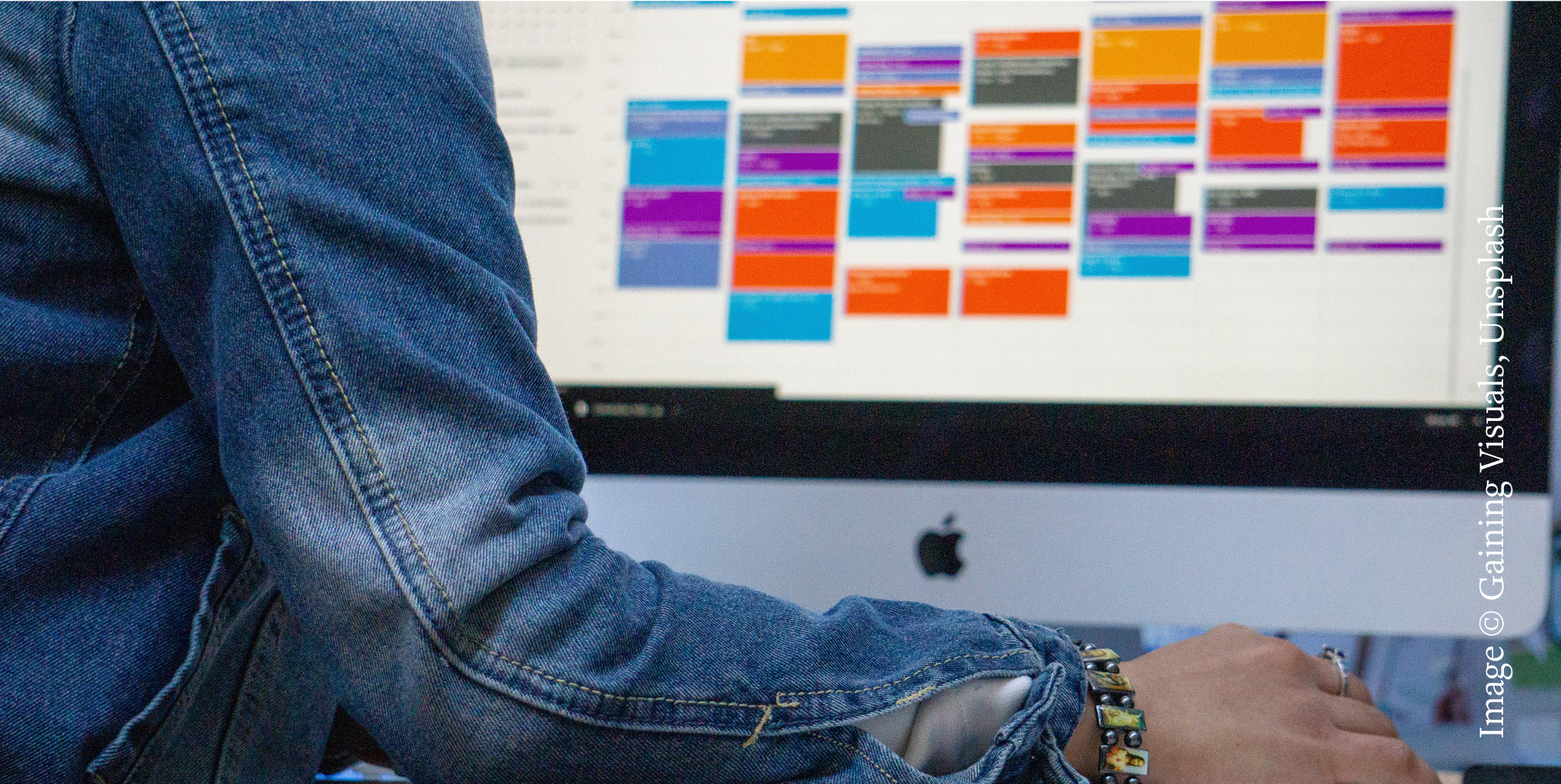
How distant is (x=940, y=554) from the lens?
65cm

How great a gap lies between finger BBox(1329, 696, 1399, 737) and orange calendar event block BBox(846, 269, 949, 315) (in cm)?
32

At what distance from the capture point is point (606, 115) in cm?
69

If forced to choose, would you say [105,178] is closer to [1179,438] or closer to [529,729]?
[529,729]

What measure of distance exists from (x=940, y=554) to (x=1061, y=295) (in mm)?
190

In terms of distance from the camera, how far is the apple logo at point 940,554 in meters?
0.65

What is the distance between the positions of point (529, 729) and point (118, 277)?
275mm

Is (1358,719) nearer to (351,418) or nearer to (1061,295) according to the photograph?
(1061,295)

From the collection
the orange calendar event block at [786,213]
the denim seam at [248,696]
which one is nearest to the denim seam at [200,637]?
the denim seam at [248,696]

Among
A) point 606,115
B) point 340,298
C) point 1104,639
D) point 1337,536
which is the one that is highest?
point 606,115

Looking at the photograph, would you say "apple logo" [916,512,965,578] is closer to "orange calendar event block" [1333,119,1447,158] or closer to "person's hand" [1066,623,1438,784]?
"person's hand" [1066,623,1438,784]

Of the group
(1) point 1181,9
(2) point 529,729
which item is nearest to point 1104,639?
(1) point 1181,9

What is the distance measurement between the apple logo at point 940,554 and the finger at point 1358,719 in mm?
229

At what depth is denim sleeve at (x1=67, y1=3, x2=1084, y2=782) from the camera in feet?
1.17

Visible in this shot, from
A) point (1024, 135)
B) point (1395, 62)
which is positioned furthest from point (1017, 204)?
point (1395, 62)
